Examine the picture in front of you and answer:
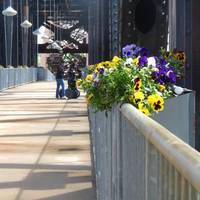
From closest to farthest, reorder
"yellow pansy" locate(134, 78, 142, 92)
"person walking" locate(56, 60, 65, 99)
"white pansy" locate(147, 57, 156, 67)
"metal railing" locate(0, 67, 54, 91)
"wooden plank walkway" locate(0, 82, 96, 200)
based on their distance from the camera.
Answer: "yellow pansy" locate(134, 78, 142, 92), "white pansy" locate(147, 57, 156, 67), "wooden plank walkway" locate(0, 82, 96, 200), "person walking" locate(56, 60, 65, 99), "metal railing" locate(0, 67, 54, 91)

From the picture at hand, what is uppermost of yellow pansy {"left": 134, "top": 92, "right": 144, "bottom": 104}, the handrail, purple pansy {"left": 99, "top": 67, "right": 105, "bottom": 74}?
purple pansy {"left": 99, "top": 67, "right": 105, "bottom": 74}

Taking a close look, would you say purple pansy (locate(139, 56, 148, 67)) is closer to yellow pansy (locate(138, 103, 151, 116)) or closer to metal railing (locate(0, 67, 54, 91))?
yellow pansy (locate(138, 103, 151, 116))

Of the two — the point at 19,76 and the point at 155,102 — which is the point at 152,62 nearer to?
the point at 155,102

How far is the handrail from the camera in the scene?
1688 mm

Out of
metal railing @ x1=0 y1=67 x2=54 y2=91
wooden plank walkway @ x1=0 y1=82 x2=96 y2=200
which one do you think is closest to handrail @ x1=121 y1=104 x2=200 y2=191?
wooden plank walkway @ x1=0 y1=82 x2=96 y2=200

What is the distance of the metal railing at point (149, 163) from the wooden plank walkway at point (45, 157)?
3787 millimetres

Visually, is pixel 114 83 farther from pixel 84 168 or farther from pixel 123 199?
pixel 84 168

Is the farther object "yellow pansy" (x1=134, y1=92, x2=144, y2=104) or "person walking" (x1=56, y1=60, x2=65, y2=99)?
"person walking" (x1=56, y1=60, x2=65, y2=99)

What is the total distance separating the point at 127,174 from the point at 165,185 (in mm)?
1344

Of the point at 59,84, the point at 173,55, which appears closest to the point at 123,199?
the point at 173,55

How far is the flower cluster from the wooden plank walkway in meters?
2.53

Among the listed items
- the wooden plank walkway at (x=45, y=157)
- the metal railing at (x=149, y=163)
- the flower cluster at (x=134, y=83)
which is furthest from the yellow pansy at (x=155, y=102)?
the wooden plank walkway at (x=45, y=157)

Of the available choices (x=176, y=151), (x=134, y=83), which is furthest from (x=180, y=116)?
(x=176, y=151)

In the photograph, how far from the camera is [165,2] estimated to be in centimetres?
645
